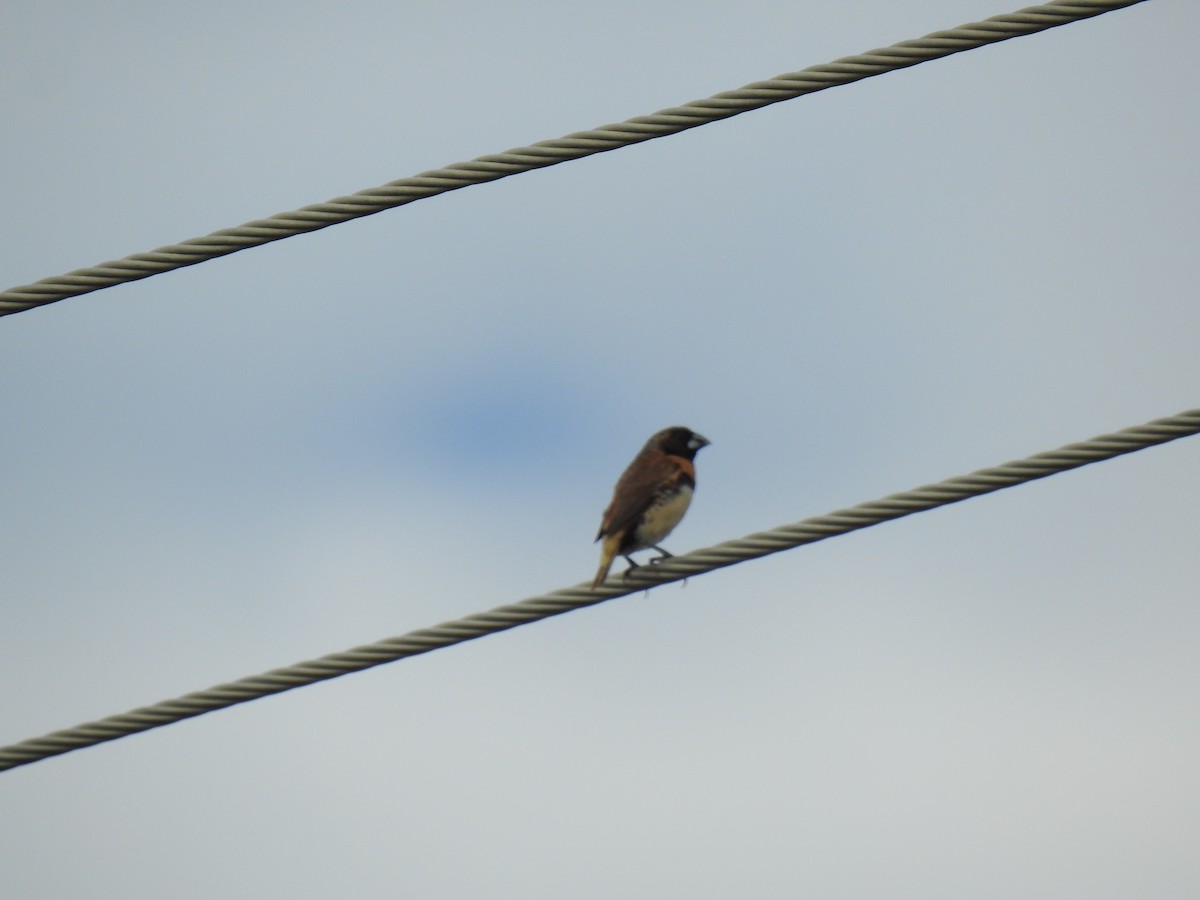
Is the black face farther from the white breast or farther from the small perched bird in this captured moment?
the white breast

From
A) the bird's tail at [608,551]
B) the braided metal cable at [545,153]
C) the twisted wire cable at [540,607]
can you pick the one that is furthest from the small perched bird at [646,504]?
the braided metal cable at [545,153]

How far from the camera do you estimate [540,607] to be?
7.21 m

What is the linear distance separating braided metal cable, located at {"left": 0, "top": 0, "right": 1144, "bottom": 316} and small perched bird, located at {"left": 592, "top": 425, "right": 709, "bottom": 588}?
13.5 ft

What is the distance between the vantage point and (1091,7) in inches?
267

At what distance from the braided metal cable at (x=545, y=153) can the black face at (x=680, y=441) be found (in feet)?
18.1

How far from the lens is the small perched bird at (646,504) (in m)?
11.1

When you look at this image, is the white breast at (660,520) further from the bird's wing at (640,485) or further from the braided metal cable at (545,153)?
the braided metal cable at (545,153)

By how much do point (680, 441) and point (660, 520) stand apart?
1229 millimetres

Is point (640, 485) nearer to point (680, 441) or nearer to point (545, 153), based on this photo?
point (680, 441)

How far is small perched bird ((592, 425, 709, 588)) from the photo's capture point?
11.1 metres

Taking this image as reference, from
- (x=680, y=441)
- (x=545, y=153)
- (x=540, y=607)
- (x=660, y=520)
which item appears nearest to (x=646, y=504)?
(x=660, y=520)

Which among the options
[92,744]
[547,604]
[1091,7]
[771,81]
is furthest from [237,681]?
[1091,7]

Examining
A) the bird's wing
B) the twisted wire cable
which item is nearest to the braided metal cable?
the twisted wire cable

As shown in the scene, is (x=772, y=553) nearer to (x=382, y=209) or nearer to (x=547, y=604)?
(x=547, y=604)
